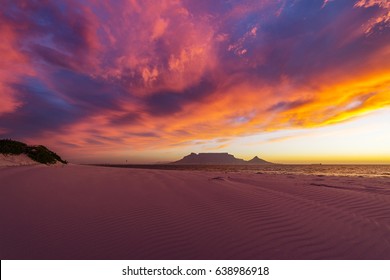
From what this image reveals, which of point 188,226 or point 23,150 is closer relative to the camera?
point 188,226

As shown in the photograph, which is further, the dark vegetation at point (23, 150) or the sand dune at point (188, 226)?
the dark vegetation at point (23, 150)

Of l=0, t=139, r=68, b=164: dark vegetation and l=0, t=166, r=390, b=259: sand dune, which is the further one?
l=0, t=139, r=68, b=164: dark vegetation

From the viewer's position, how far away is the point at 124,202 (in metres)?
6.23

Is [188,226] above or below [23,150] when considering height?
below

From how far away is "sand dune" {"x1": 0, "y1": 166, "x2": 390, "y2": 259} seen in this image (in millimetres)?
3477

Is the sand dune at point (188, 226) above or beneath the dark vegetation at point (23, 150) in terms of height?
beneath

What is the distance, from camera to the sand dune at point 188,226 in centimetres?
348

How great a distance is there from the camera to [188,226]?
4.52 metres

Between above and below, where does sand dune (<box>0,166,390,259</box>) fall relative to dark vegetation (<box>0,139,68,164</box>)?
below
